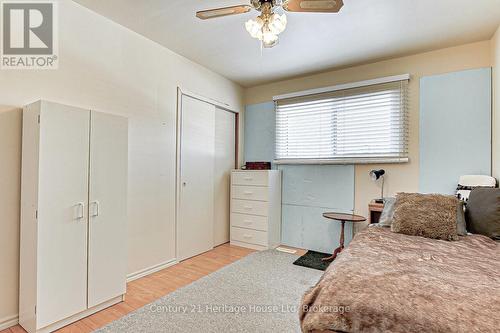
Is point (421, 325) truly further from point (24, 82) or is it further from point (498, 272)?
point (24, 82)

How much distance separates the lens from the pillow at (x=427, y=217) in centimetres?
206

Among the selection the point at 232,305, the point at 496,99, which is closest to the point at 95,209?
the point at 232,305

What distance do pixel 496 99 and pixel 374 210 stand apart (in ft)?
5.35

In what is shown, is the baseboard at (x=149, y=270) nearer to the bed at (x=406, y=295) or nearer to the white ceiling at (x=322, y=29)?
the bed at (x=406, y=295)

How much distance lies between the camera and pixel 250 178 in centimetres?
385

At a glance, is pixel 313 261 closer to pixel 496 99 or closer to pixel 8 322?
pixel 496 99

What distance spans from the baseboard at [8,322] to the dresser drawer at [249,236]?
8.43ft

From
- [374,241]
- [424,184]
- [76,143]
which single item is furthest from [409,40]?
[76,143]

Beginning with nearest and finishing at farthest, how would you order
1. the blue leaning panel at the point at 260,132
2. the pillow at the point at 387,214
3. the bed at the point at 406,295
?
the bed at the point at 406,295 < the pillow at the point at 387,214 < the blue leaning panel at the point at 260,132

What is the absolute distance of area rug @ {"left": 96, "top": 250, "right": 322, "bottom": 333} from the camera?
73.5 inches

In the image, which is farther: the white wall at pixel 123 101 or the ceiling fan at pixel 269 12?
the white wall at pixel 123 101

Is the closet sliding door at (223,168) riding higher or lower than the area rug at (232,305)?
higher

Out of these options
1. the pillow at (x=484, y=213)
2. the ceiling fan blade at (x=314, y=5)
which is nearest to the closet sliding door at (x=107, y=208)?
the ceiling fan blade at (x=314, y=5)

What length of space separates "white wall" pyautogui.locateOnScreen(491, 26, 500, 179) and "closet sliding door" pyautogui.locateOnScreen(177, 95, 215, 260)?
3.27 m
